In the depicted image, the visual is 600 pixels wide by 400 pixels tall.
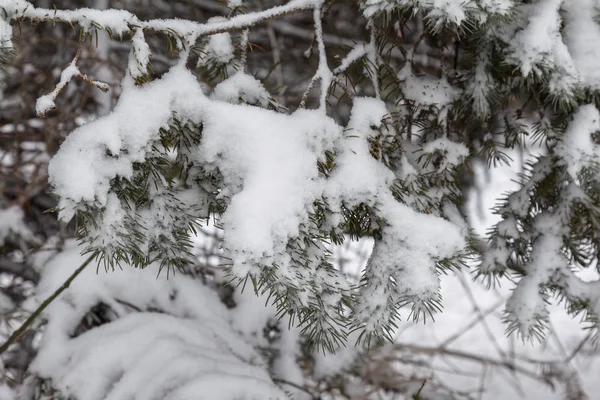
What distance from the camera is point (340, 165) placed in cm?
121

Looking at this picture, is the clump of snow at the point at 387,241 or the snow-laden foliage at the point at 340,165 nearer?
the snow-laden foliage at the point at 340,165

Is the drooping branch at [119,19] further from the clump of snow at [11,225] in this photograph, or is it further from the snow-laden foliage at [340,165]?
the clump of snow at [11,225]

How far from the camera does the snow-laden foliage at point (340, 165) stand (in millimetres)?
1068

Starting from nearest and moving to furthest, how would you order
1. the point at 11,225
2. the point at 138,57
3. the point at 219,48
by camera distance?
the point at 138,57, the point at 219,48, the point at 11,225

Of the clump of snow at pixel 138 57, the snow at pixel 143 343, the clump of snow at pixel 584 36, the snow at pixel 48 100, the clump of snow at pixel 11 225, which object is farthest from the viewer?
the clump of snow at pixel 11 225

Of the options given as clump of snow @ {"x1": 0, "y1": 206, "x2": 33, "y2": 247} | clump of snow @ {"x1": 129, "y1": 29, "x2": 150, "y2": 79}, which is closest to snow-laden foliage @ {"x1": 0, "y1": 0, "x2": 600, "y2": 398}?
clump of snow @ {"x1": 129, "y1": 29, "x2": 150, "y2": 79}

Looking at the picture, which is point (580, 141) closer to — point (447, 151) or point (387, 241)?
point (447, 151)

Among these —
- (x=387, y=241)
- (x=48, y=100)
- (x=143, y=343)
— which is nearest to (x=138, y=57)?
(x=48, y=100)

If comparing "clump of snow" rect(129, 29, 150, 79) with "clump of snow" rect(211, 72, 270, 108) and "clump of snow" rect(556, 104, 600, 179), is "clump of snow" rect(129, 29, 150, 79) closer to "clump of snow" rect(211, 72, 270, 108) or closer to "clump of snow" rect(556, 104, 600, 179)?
"clump of snow" rect(211, 72, 270, 108)

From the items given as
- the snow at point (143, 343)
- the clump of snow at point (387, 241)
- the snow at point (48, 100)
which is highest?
the snow at point (48, 100)

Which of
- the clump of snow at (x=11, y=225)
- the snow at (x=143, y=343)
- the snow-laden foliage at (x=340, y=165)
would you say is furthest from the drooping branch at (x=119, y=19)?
the clump of snow at (x=11, y=225)

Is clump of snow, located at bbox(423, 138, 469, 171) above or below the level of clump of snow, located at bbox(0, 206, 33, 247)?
above

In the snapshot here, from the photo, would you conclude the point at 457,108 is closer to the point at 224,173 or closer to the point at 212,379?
the point at 224,173

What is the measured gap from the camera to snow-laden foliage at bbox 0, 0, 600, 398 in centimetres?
107
